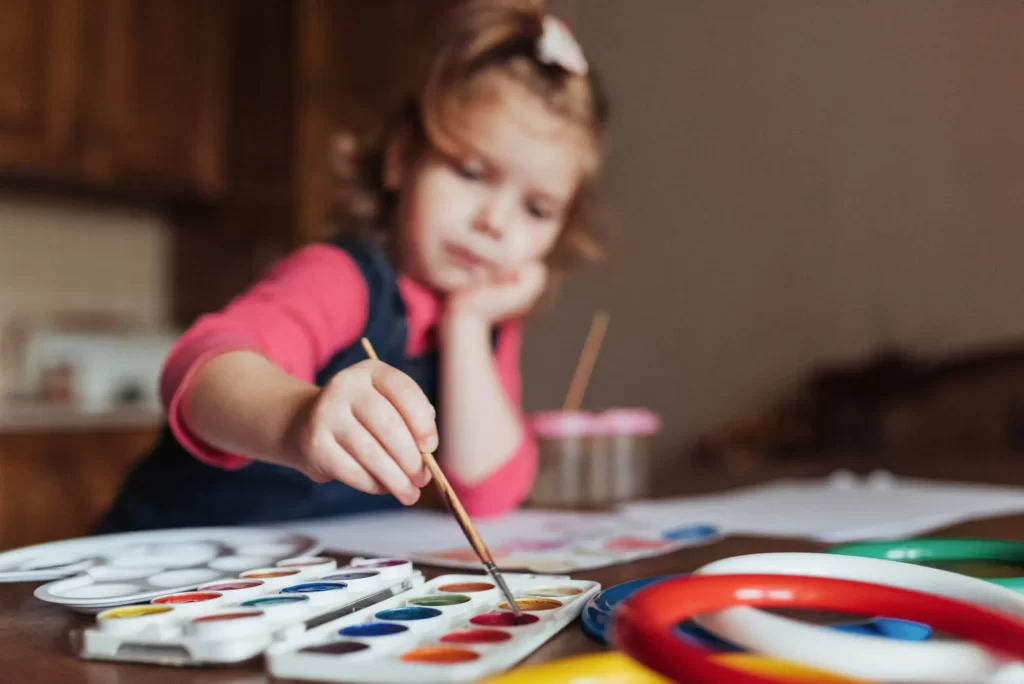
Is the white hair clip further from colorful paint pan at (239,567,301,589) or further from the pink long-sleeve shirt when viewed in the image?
colorful paint pan at (239,567,301,589)

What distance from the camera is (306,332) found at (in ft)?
2.83

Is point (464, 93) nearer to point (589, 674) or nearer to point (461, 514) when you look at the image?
point (461, 514)

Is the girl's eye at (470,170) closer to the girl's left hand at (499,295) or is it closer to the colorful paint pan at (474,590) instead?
the girl's left hand at (499,295)

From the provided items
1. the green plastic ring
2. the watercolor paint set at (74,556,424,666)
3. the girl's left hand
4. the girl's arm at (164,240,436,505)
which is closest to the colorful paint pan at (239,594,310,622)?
the watercolor paint set at (74,556,424,666)

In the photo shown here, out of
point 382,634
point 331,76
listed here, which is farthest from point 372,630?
point 331,76

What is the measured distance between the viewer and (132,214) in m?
2.67

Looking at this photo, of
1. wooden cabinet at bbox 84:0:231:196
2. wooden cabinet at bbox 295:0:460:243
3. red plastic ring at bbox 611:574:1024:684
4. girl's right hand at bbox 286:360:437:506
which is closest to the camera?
red plastic ring at bbox 611:574:1024:684

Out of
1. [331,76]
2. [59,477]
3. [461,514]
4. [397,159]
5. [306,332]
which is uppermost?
[331,76]

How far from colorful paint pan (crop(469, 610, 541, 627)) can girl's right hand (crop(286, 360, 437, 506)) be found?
108 mm

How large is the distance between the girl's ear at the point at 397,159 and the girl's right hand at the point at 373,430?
25.5 inches

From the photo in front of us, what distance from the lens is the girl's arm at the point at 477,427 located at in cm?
95

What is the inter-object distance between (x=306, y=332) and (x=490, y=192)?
24 centimetres

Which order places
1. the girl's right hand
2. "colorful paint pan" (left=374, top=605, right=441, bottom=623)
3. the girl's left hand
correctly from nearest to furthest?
1. "colorful paint pan" (left=374, top=605, right=441, bottom=623)
2. the girl's right hand
3. the girl's left hand

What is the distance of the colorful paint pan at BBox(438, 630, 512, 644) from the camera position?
0.33 metres
